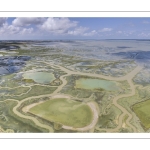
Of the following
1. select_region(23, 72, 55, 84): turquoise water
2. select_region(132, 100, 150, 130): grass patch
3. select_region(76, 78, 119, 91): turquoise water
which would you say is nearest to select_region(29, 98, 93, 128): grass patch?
select_region(132, 100, 150, 130): grass patch

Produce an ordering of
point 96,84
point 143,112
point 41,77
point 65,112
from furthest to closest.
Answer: point 41,77
point 96,84
point 143,112
point 65,112

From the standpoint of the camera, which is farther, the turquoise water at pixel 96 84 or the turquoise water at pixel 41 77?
the turquoise water at pixel 41 77

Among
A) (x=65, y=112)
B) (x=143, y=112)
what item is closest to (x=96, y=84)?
(x=143, y=112)

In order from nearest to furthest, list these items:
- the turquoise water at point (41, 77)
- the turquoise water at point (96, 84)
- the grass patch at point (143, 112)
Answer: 1. the grass patch at point (143, 112)
2. the turquoise water at point (96, 84)
3. the turquoise water at point (41, 77)

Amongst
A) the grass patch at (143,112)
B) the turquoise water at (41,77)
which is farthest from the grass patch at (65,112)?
the turquoise water at (41,77)

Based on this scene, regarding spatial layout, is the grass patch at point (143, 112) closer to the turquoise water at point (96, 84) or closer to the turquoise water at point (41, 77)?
the turquoise water at point (96, 84)

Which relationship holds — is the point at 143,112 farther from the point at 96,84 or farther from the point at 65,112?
the point at 96,84
